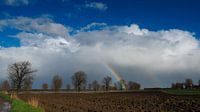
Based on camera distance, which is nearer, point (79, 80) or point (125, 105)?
point (125, 105)

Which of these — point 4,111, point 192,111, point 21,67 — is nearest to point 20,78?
point 21,67

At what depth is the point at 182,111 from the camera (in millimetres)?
29438

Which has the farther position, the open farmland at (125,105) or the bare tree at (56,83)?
the bare tree at (56,83)

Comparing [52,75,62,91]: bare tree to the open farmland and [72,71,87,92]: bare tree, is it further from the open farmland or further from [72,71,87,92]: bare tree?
the open farmland

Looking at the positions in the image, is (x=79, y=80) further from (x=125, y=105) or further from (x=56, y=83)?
(x=125, y=105)

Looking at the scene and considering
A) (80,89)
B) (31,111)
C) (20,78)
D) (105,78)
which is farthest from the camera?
(105,78)

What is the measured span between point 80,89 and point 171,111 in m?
137

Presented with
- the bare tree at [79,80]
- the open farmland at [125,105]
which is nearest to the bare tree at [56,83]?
the bare tree at [79,80]

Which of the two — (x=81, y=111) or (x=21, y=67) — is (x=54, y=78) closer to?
(x=21, y=67)

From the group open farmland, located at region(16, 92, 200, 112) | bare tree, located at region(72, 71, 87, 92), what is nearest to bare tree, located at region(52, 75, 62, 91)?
bare tree, located at region(72, 71, 87, 92)

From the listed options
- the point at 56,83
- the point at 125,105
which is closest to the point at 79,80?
the point at 56,83

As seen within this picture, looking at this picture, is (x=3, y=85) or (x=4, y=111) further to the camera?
(x=3, y=85)

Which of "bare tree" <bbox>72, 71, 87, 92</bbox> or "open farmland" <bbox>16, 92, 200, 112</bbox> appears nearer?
"open farmland" <bbox>16, 92, 200, 112</bbox>

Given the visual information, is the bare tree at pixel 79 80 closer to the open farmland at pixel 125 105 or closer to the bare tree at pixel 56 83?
the bare tree at pixel 56 83
